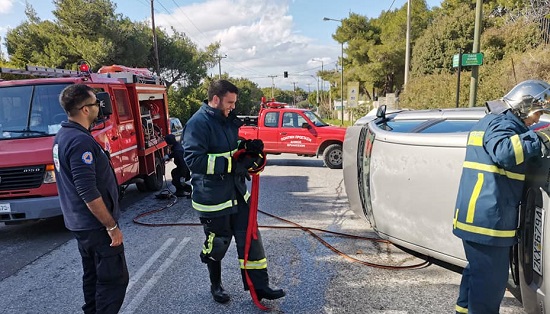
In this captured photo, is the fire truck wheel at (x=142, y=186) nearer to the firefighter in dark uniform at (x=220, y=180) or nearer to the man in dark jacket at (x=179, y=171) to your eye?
the man in dark jacket at (x=179, y=171)

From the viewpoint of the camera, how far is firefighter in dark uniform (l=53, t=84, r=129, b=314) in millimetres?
2402

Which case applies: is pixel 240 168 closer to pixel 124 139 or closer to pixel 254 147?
pixel 254 147

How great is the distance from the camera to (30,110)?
218 inches

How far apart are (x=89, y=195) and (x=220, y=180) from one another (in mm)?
1003

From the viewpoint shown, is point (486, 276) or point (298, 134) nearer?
point (486, 276)

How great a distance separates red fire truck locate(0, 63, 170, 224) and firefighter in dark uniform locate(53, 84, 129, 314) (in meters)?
1.97

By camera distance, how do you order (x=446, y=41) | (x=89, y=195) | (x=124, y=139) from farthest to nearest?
(x=446, y=41) → (x=124, y=139) → (x=89, y=195)

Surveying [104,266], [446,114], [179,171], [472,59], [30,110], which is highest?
[472,59]

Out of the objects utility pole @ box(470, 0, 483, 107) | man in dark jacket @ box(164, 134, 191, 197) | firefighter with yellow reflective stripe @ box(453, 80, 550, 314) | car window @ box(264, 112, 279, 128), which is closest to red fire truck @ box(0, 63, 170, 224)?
man in dark jacket @ box(164, 134, 191, 197)

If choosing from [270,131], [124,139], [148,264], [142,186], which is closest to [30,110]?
[124,139]

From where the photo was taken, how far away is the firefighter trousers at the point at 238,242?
3.15m

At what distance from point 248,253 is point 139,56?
29.3m

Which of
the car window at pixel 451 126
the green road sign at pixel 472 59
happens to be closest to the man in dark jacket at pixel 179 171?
the car window at pixel 451 126

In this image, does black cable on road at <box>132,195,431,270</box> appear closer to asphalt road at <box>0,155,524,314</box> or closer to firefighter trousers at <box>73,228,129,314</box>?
asphalt road at <box>0,155,524,314</box>
